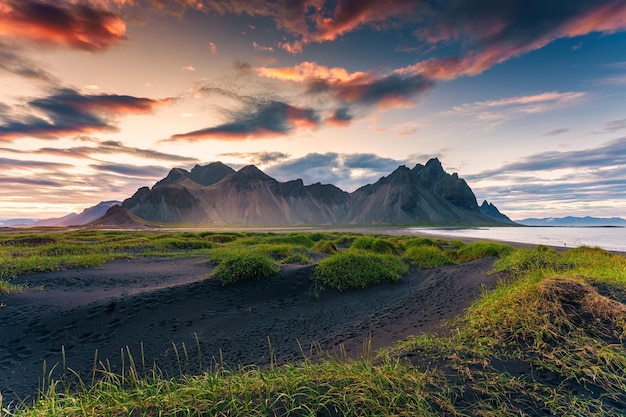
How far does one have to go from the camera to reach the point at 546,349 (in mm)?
4609

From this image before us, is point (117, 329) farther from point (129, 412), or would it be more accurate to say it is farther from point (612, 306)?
point (612, 306)

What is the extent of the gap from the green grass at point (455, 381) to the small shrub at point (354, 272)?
6.85 m

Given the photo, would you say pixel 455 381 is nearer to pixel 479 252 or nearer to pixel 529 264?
pixel 529 264

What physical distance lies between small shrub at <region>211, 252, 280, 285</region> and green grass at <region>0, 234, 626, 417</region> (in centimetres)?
635

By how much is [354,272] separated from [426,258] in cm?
741

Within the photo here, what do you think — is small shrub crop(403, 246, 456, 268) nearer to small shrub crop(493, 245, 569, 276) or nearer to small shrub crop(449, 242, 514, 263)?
small shrub crop(449, 242, 514, 263)

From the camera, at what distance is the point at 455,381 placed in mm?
3652

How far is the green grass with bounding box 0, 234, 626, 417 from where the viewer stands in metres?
2.95

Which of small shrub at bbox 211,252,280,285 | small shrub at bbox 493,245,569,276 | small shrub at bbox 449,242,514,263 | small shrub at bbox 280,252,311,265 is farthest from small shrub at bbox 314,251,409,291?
small shrub at bbox 449,242,514,263

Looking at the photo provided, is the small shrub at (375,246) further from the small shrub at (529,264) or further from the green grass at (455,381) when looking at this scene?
the green grass at (455,381)

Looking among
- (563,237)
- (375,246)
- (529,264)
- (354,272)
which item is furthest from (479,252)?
(563,237)

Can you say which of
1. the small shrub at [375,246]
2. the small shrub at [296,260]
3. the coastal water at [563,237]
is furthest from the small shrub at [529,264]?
the coastal water at [563,237]

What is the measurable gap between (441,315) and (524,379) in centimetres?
478

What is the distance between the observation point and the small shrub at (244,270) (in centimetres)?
1209
